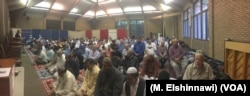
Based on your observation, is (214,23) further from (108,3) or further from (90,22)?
(90,22)

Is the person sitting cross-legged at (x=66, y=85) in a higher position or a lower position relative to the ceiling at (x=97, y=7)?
lower

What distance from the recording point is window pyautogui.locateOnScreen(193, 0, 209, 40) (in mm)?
11653

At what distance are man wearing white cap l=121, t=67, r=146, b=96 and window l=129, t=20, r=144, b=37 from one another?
2338cm

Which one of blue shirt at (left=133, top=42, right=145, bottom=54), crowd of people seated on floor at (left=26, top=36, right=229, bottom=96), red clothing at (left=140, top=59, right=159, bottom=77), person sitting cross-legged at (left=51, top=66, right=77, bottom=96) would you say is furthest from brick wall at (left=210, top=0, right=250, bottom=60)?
person sitting cross-legged at (left=51, top=66, right=77, bottom=96)

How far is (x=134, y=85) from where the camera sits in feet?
13.6

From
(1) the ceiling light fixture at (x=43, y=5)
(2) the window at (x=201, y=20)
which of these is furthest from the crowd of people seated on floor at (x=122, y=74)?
(1) the ceiling light fixture at (x=43, y=5)

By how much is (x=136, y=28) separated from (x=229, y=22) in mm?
20121

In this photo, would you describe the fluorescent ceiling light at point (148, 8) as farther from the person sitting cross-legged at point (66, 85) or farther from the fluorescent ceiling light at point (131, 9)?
the person sitting cross-legged at point (66, 85)

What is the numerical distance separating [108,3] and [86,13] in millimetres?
3670

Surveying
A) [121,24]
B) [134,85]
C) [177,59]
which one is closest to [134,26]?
[121,24]

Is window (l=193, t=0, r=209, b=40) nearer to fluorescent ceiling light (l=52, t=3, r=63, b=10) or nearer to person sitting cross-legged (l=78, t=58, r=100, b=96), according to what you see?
person sitting cross-legged (l=78, t=58, r=100, b=96)

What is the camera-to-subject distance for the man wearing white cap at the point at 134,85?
4012mm

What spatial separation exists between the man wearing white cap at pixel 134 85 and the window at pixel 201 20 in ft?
26.0

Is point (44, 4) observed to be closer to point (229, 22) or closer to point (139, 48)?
point (139, 48)
